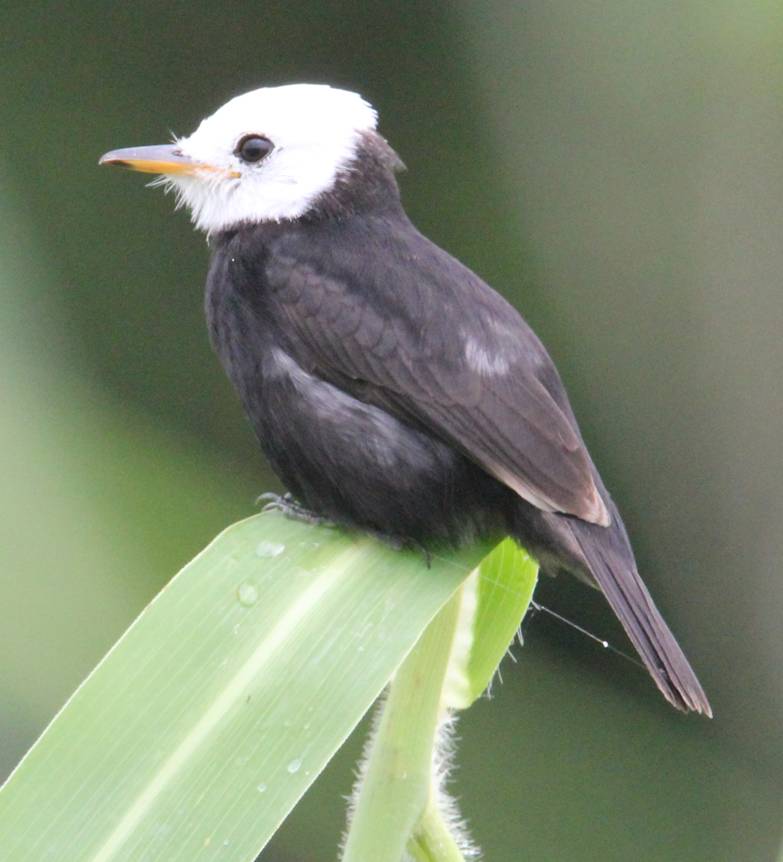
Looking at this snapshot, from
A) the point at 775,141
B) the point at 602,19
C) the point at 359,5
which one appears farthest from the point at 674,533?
the point at 359,5

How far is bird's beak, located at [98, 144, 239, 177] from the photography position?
7.66ft

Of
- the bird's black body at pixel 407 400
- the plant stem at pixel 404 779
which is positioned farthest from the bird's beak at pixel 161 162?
the plant stem at pixel 404 779

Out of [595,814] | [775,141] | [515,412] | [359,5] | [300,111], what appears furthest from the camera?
[359,5]

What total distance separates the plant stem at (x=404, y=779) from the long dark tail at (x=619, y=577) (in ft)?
1.23

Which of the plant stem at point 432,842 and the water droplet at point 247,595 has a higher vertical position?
the water droplet at point 247,595

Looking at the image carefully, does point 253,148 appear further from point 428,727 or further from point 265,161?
point 428,727

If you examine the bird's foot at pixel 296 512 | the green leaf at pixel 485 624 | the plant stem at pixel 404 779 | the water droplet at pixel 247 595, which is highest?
the water droplet at pixel 247 595

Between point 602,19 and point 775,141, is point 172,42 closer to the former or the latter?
point 602,19

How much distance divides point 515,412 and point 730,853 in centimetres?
131

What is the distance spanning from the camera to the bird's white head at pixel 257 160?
245cm

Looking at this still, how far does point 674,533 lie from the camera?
10.7 feet

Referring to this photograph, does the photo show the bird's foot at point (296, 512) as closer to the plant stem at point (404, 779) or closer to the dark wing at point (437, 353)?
the dark wing at point (437, 353)

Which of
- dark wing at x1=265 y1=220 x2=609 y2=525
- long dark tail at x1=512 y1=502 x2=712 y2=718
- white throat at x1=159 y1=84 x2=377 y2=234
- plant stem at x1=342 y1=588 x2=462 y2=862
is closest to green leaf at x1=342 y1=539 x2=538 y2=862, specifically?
plant stem at x1=342 y1=588 x2=462 y2=862

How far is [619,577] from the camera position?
202cm
